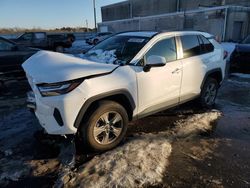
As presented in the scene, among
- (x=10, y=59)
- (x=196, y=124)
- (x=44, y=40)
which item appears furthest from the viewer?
(x=44, y=40)

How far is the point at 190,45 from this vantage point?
4.94m

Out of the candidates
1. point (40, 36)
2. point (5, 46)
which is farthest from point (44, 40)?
point (5, 46)

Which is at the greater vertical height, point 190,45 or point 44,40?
point 190,45

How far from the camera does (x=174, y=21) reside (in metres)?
29.1

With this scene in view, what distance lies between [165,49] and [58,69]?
194 cm

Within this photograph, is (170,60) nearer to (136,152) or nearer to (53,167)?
(136,152)

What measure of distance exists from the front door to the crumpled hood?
0.61 m

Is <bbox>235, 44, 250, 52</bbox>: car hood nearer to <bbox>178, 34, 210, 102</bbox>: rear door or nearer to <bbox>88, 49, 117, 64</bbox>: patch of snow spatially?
<bbox>178, 34, 210, 102</bbox>: rear door

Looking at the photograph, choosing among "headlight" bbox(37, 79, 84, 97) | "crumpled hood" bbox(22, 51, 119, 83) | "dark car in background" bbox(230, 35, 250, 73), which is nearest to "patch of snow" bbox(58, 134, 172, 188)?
"headlight" bbox(37, 79, 84, 97)

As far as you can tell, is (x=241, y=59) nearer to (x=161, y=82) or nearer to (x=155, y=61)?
(x=161, y=82)

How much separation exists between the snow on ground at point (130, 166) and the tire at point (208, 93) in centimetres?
133

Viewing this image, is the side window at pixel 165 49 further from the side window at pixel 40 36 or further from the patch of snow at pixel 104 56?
the side window at pixel 40 36

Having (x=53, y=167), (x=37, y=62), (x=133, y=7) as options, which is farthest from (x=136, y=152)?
(x=133, y=7)

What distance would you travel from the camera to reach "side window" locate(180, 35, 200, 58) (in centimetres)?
475
